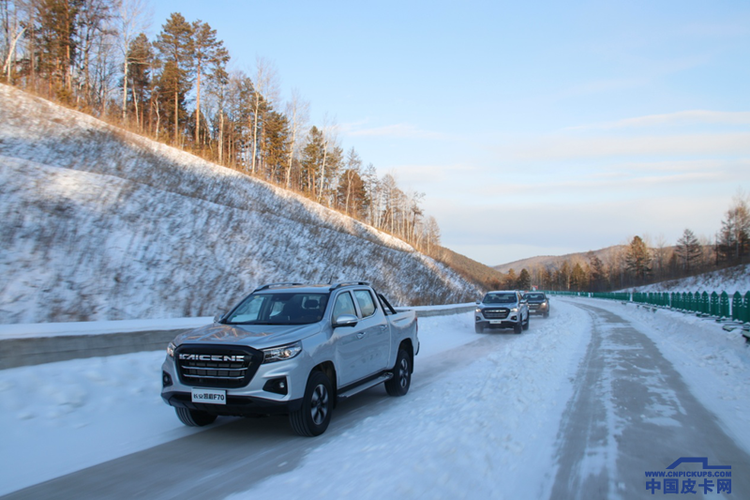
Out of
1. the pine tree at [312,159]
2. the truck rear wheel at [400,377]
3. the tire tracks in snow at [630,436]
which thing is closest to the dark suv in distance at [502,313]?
the tire tracks in snow at [630,436]

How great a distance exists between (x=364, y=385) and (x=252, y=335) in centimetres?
210

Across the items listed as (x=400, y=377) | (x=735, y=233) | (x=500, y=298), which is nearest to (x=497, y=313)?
(x=500, y=298)

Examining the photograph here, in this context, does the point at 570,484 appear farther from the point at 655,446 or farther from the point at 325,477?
the point at 325,477

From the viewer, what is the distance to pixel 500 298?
72.3ft

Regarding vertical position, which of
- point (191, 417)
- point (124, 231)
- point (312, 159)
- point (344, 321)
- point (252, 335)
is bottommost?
point (191, 417)

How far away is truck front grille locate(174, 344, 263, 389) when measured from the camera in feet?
18.4

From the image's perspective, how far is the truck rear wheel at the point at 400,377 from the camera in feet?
27.4

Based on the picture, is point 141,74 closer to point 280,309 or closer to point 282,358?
point 280,309

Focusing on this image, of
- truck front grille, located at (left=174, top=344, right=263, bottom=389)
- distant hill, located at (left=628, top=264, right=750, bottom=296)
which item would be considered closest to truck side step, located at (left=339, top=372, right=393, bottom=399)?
truck front grille, located at (left=174, top=344, right=263, bottom=389)

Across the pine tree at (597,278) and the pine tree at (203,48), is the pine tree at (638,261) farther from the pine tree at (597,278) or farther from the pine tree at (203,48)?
the pine tree at (203,48)

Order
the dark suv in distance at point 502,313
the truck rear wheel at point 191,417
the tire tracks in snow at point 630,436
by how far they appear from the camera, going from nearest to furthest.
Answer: the tire tracks in snow at point 630,436 → the truck rear wheel at point 191,417 → the dark suv in distance at point 502,313

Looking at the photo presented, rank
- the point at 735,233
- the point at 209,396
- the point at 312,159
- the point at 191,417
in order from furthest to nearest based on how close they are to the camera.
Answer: the point at 735,233 < the point at 312,159 < the point at 191,417 < the point at 209,396

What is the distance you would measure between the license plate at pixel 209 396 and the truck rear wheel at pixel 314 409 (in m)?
0.81

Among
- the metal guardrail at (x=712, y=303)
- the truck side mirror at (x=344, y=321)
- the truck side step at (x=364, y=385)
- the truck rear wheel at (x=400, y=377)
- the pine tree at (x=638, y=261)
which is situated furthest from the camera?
the pine tree at (x=638, y=261)
